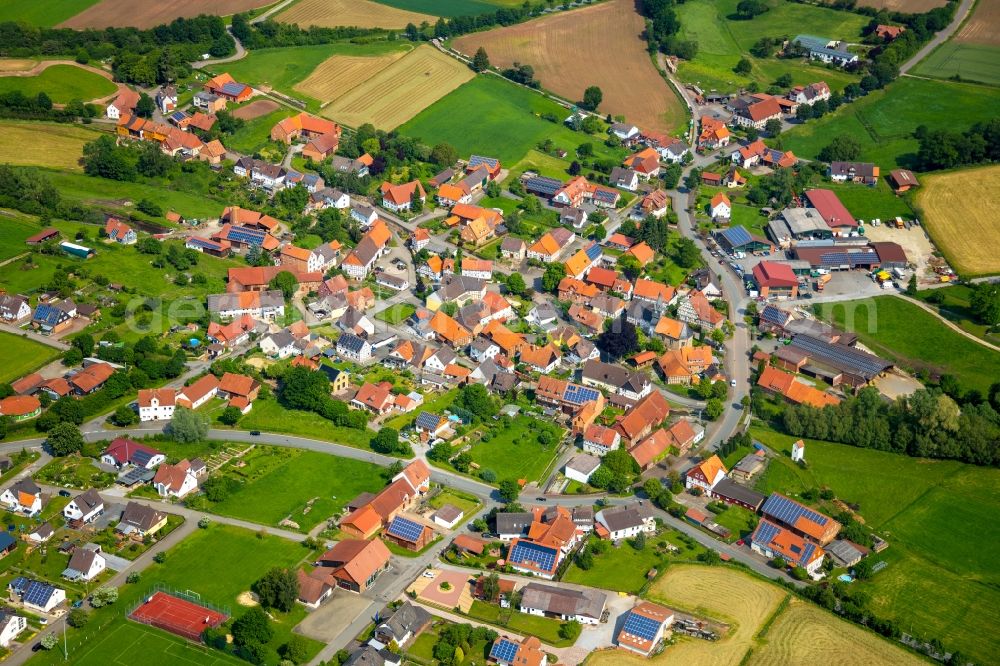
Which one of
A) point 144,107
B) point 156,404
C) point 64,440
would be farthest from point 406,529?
point 144,107

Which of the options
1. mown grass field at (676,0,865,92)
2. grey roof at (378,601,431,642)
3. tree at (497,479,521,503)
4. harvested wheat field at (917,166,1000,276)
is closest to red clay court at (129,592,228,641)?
grey roof at (378,601,431,642)

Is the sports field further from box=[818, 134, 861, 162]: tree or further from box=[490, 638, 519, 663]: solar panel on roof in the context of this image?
box=[818, 134, 861, 162]: tree

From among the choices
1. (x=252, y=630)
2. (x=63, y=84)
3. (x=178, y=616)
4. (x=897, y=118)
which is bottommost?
(x=178, y=616)

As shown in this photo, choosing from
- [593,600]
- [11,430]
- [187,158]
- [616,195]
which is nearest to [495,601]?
[593,600]

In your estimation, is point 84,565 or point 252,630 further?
point 84,565

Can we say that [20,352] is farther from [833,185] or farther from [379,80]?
[833,185]

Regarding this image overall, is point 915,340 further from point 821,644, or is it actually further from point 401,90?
point 401,90
